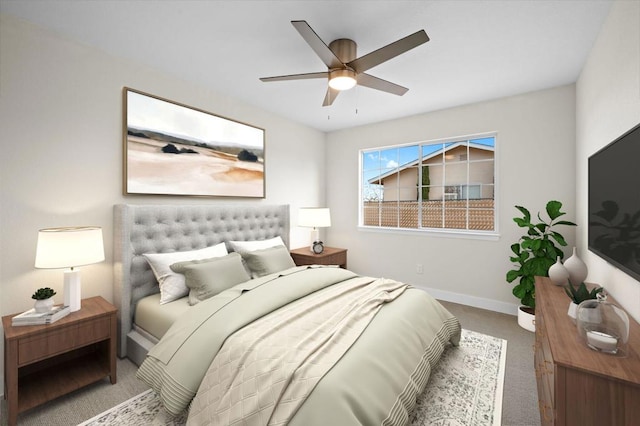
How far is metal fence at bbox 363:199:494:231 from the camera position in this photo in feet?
12.2

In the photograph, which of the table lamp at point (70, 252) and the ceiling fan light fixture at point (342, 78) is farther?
the ceiling fan light fixture at point (342, 78)

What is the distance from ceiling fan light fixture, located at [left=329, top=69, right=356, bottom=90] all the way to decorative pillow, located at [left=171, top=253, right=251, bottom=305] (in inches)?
70.0

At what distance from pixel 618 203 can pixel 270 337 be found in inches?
82.7

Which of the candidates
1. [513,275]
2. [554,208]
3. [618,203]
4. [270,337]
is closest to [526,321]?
[513,275]

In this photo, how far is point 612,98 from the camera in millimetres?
1925

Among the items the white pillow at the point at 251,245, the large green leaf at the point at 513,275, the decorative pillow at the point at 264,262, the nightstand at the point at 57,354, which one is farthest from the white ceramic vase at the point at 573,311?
the nightstand at the point at 57,354

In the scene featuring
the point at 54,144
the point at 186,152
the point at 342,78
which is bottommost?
the point at 54,144

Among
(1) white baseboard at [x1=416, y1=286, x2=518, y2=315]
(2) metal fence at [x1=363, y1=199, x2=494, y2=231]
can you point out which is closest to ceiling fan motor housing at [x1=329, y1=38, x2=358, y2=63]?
(2) metal fence at [x1=363, y1=199, x2=494, y2=231]

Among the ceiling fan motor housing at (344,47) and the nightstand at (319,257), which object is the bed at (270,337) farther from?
the ceiling fan motor housing at (344,47)

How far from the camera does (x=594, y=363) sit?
118 cm

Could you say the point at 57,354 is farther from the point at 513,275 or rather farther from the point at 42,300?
the point at 513,275

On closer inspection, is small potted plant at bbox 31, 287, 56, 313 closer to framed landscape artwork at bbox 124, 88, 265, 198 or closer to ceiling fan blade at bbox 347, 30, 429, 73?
framed landscape artwork at bbox 124, 88, 265, 198

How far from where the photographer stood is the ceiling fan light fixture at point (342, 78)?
207 centimetres

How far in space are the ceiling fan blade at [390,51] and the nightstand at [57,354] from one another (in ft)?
8.28
